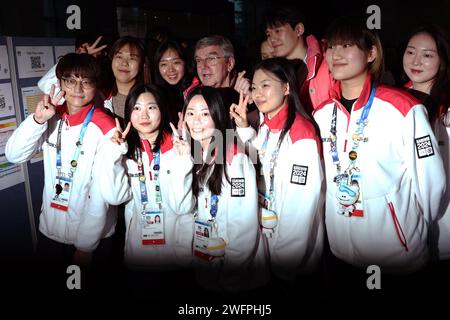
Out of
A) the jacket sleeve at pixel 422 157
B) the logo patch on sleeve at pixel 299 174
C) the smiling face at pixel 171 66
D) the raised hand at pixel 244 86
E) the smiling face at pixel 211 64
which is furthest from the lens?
the smiling face at pixel 171 66

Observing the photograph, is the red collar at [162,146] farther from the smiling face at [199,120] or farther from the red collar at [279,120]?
the red collar at [279,120]

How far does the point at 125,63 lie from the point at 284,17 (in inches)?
46.8

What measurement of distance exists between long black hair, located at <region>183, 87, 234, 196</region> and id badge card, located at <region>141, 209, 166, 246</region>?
256mm

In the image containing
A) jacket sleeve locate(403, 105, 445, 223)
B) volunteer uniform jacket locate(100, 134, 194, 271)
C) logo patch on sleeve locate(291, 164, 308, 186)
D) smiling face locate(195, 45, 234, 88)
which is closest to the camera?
jacket sleeve locate(403, 105, 445, 223)

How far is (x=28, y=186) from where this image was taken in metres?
3.32

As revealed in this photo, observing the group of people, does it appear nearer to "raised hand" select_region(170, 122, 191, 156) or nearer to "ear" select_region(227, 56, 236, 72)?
"raised hand" select_region(170, 122, 191, 156)

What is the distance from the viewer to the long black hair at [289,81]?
2178 mm

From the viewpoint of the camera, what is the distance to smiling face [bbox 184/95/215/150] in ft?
6.93

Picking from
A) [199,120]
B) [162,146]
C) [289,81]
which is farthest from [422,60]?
[162,146]

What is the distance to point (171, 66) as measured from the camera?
2975 millimetres

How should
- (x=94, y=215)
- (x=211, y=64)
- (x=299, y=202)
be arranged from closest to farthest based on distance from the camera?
1. (x=299, y=202)
2. (x=94, y=215)
3. (x=211, y=64)

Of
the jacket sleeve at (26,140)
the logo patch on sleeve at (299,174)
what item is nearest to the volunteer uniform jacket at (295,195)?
the logo patch on sleeve at (299,174)

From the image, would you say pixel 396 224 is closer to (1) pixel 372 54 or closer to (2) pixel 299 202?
(2) pixel 299 202

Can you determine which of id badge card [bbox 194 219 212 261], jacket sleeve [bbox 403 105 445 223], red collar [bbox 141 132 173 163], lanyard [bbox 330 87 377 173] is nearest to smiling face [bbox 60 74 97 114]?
red collar [bbox 141 132 173 163]
